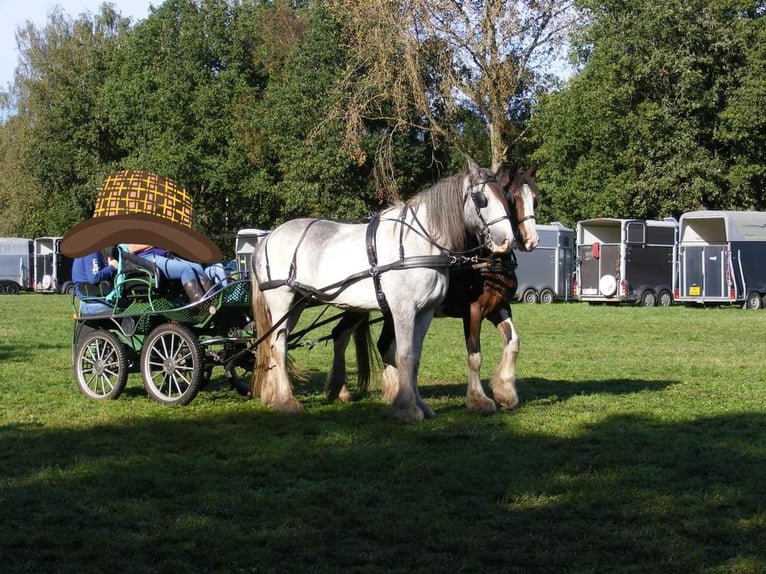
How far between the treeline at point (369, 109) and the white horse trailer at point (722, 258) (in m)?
6.40

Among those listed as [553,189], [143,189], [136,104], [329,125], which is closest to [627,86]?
[553,189]

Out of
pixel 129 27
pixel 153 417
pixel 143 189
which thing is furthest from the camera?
pixel 129 27

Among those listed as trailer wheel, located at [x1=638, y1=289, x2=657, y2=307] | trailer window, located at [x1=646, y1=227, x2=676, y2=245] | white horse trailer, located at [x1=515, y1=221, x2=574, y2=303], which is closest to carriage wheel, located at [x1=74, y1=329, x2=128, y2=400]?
trailer wheel, located at [x1=638, y1=289, x2=657, y2=307]

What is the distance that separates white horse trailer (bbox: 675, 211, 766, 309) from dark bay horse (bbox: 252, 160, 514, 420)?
27821 millimetres

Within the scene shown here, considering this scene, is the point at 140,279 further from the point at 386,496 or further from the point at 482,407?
the point at 386,496

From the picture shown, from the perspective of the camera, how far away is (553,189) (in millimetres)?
49562

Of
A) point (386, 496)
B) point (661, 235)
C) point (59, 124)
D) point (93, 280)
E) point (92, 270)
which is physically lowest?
point (386, 496)

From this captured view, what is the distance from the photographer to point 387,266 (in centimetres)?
980

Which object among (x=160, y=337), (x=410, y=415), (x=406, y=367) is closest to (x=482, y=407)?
(x=410, y=415)

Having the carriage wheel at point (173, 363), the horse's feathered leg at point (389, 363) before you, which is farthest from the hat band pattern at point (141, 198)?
the horse's feathered leg at point (389, 363)

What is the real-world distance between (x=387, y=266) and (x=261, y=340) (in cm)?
160

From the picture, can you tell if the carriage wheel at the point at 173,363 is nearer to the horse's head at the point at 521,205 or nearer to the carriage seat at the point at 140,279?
the carriage seat at the point at 140,279

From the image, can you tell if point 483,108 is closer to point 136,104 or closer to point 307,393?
point 307,393

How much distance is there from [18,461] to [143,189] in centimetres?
421
